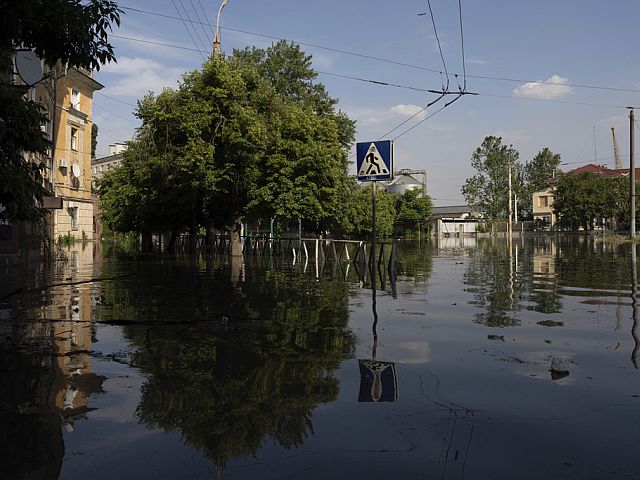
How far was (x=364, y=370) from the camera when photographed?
631cm

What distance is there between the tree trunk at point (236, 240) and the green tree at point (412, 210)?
207ft

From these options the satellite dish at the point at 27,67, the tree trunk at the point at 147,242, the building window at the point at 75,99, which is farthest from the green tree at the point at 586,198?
the satellite dish at the point at 27,67

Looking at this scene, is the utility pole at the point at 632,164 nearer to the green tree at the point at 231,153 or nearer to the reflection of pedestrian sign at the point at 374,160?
the green tree at the point at 231,153

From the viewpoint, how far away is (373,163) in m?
11.1

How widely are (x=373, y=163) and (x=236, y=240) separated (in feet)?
72.2

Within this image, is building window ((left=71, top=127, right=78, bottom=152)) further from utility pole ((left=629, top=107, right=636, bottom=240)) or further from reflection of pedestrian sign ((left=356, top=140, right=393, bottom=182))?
reflection of pedestrian sign ((left=356, top=140, right=393, bottom=182))

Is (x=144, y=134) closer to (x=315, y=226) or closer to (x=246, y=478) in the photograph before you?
(x=315, y=226)

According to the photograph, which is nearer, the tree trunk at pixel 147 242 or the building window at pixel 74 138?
the tree trunk at pixel 147 242

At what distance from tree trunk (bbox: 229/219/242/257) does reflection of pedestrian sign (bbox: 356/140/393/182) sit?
21.1 metres

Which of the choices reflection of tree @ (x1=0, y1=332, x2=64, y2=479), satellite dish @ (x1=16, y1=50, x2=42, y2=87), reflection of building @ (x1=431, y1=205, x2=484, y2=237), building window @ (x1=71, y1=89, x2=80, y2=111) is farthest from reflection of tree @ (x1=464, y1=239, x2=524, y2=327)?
reflection of building @ (x1=431, y1=205, x2=484, y2=237)

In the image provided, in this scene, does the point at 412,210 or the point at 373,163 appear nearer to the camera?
the point at 373,163

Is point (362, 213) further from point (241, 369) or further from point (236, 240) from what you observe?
point (241, 369)

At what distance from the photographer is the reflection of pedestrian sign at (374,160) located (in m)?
10.9

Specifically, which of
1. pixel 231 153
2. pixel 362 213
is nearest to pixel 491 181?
pixel 362 213
